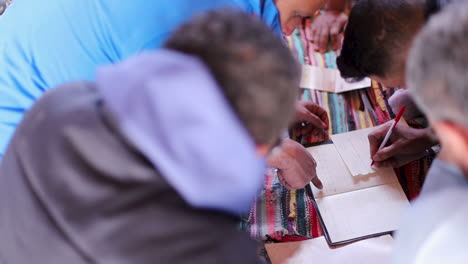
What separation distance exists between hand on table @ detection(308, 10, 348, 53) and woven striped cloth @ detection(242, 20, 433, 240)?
23 cm

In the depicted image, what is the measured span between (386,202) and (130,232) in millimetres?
704

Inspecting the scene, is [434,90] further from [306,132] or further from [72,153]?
[306,132]

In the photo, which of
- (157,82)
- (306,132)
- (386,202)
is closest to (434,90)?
(157,82)

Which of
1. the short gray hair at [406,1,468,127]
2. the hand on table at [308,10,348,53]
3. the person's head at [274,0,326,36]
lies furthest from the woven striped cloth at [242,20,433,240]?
the short gray hair at [406,1,468,127]

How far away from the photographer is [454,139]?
517mm

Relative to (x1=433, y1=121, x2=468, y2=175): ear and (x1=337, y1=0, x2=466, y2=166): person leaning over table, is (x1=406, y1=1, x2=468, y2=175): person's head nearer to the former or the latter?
(x1=433, y1=121, x2=468, y2=175): ear

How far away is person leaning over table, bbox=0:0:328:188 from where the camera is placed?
0.86 meters

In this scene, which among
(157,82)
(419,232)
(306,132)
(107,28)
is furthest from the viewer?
(306,132)

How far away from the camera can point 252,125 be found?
0.48 metres

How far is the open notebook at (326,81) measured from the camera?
1.30m

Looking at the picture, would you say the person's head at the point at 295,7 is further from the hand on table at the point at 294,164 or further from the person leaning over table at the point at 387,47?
the hand on table at the point at 294,164

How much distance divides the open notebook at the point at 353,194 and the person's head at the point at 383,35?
0.76 feet

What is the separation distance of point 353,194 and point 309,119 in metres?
0.25

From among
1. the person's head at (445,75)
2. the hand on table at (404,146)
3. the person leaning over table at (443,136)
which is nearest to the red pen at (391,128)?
the hand on table at (404,146)
